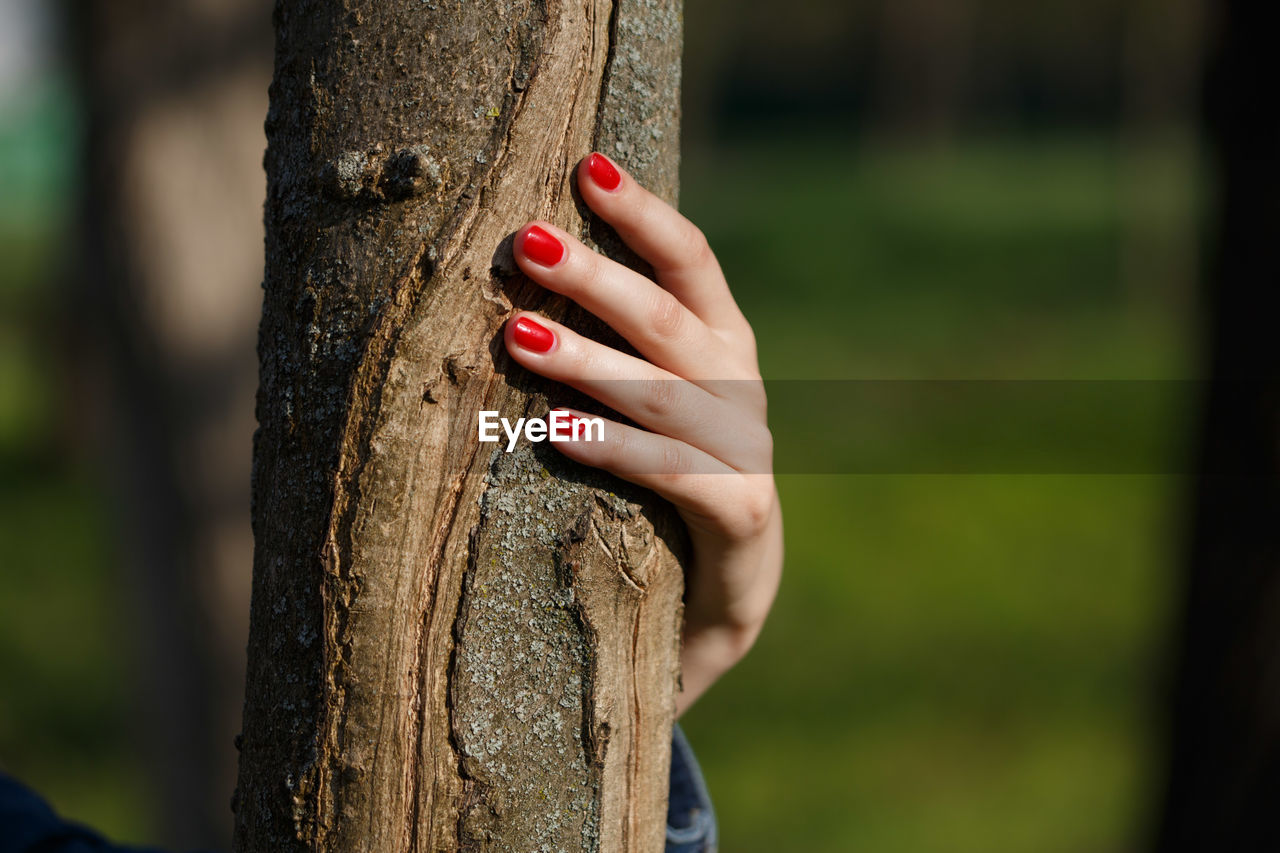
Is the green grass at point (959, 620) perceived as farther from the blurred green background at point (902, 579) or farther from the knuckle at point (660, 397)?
the knuckle at point (660, 397)

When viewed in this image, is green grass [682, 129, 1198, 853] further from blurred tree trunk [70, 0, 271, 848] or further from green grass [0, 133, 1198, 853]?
blurred tree trunk [70, 0, 271, 848]

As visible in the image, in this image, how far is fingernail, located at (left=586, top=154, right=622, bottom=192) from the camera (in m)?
0.91

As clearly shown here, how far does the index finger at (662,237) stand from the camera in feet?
2.99

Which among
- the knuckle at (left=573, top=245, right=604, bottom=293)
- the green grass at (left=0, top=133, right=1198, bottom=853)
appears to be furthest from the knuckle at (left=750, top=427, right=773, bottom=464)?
the green grass at (left=0, top=133, right=1198, bottom=853)

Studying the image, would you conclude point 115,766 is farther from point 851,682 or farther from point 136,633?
point 851,682

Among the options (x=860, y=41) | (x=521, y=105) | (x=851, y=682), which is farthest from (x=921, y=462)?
(x=860, y=41)

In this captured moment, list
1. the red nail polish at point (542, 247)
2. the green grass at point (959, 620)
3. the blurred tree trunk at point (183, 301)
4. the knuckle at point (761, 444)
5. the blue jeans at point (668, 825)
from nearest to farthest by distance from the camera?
the red nail polish at point (542, 247) → the knuckle at point (761, 444) → the blue jeans at point (668, 825) → the blurred tree trunk at point (183, 301) → the green grass at point (959, 620)

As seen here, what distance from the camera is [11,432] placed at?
34.2 ft

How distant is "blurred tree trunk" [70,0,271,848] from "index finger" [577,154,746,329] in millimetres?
2077

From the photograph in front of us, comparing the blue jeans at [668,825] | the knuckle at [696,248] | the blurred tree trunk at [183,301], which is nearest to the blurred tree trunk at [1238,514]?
the blue jeans at [668,825]

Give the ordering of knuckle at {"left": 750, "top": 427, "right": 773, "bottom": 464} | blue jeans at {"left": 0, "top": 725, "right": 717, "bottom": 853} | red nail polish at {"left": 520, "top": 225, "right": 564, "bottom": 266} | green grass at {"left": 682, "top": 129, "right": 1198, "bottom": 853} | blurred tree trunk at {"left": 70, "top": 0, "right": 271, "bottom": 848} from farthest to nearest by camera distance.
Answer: green grass at {"left": 682, "top": 129, "right": 1198, "bottom": 853}, blurred tree trunk at {"left": 70, "top": 0, "right": 271, "bottom": 848}, blue jeans at {"left": 0, "top": 725, "right": 717, "bottom": 853}, knuckle at {"left": 750, "top": 427, "right": 773, "bottom": 464}, red nail polish at {"left": 520, "top": 225, "right": 564, "bottom": 266}

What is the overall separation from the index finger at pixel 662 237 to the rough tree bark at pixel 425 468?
28mm

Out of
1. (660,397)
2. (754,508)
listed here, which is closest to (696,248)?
(660,397)

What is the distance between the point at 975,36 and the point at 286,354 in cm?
3344
